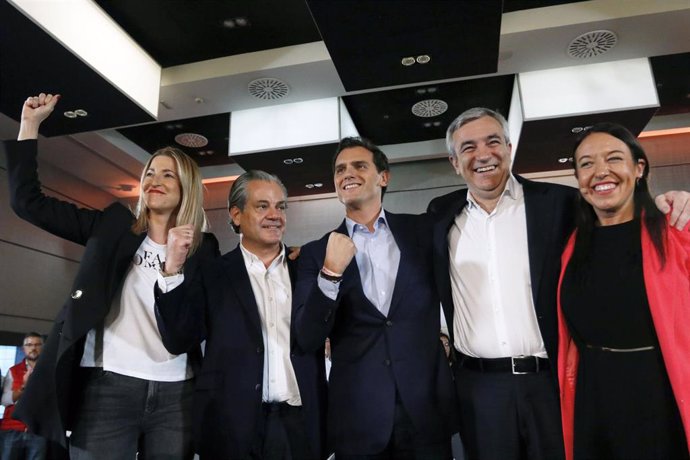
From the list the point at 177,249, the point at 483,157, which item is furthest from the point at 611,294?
the point at 177,249

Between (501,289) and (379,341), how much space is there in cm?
43

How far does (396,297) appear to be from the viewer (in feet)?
5.48

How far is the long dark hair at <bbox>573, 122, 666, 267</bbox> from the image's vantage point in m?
1.52

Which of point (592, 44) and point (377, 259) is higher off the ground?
point (592, 44)

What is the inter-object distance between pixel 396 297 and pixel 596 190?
0.70 meters

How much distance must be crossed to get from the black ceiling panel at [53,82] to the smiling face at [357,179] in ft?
8.14

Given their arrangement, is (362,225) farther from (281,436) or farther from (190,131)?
(190,131)

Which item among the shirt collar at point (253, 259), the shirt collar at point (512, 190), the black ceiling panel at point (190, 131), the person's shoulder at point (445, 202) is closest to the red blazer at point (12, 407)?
the black ceiling panel at point (190, 131)

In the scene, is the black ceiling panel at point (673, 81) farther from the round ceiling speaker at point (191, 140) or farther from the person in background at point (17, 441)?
the person in background at point (17, 441)

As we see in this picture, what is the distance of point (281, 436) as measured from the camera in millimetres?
1637

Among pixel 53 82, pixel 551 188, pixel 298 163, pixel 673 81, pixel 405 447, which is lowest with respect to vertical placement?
pixel 405 447

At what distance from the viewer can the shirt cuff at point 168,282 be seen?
161 cm

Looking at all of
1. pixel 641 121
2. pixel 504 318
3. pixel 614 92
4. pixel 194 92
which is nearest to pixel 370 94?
pixel 194 92

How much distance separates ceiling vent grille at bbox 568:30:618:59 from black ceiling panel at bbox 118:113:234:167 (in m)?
3.21
